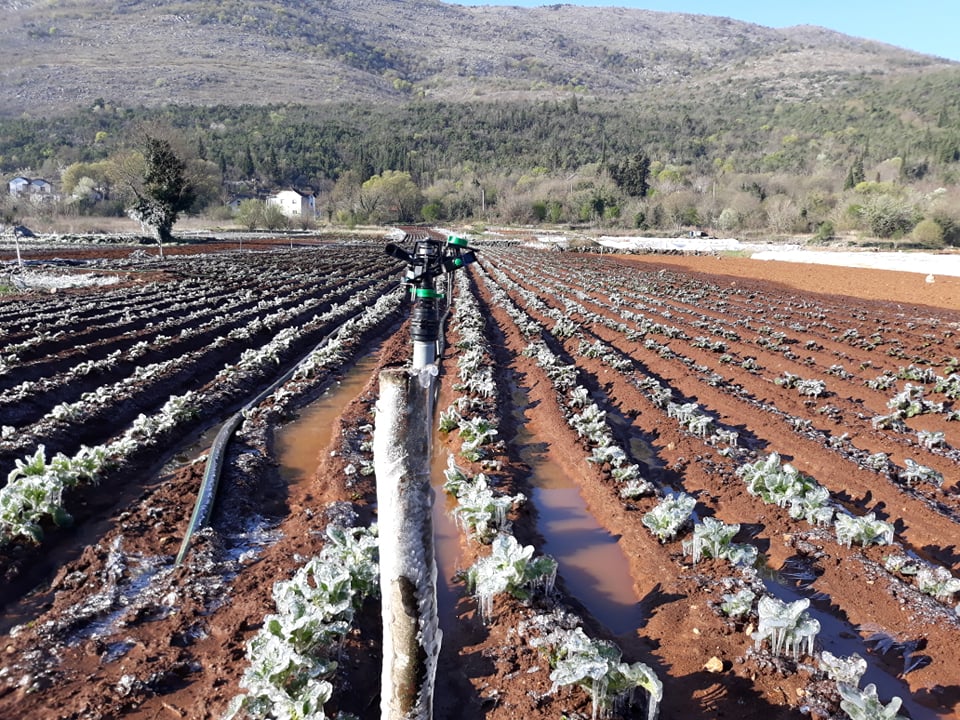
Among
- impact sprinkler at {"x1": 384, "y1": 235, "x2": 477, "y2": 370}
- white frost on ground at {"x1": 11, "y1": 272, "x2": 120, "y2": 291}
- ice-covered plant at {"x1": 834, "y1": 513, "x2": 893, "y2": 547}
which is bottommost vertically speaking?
ice-covered plant at {"x1": 834, "y1": 513, "x2": 893, "y2": 547}

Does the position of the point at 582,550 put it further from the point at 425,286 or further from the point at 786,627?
the point at 425,286

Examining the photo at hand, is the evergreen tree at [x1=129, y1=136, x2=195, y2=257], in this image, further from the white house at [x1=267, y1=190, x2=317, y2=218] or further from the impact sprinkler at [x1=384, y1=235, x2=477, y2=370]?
the impact sprinkler at [x1=384, y1=235, x2=477, y2=370]

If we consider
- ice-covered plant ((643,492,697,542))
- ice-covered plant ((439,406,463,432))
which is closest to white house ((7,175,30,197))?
ice-covered plant ((439,406,463,432))

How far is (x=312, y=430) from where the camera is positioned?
10.3 m

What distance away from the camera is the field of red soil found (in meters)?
4.43

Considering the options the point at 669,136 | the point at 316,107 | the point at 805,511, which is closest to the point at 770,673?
the point at 805,511

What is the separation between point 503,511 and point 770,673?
9.09 feet

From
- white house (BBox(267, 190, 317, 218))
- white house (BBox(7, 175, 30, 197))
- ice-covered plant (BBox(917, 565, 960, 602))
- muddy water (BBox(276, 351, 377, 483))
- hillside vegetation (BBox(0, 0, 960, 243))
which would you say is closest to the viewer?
ice-covered plant (BBox(917, 565, 960, 602))

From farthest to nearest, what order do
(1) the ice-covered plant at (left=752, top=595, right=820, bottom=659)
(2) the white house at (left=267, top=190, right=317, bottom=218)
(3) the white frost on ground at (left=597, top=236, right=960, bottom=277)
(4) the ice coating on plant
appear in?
1. (2) the white house at (left=267, top=190, right=317, bottom=218)
2. (3) the white frost on ground at (left=597, top=236, right=960, bottom=277)
3. (1) the ice-covered plant at (left=752, top=595, right=820, bottom=659)
4. (4) the ice coating on plant

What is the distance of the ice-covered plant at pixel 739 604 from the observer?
498 centimetres

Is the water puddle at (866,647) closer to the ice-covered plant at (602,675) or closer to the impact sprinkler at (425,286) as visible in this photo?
the ice-covered plant at (602,675)

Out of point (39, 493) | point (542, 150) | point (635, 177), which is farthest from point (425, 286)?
point (542, 150)

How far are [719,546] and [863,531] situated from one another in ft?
5.17

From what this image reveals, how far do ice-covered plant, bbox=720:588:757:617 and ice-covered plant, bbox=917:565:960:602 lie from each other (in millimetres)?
1706
